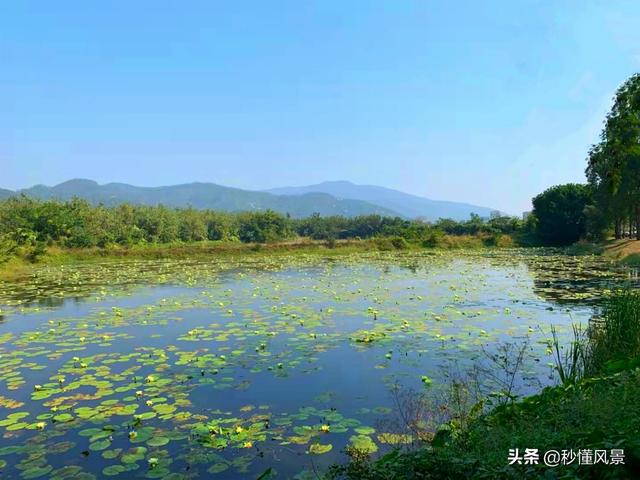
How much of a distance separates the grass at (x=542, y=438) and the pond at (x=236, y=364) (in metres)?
0.88

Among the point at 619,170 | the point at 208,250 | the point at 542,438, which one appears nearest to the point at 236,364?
the point at 542,438

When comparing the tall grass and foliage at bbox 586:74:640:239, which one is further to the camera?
foliage at bbox 586:74:640:239

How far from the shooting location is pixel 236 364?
24.4ft

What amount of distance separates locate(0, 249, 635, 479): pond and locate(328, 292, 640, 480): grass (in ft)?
2.89

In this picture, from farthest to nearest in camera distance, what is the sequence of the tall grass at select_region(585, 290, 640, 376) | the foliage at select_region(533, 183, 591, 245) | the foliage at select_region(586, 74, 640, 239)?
the foliage at select_region(533, 183, 591, 245) < the foliage at select_region(586, 74, 640, 239) < the tall grass at select_region(585, 290, 640, 376)

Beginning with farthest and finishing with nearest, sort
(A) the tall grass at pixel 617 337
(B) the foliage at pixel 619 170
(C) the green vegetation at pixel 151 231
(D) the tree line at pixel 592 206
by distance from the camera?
(C) the green vegetation at pixel 151 231, (D) the tree line at pixel 592 206, (B) the foliage at pixel 619 170, (A) the tall grass at pixel 617 337

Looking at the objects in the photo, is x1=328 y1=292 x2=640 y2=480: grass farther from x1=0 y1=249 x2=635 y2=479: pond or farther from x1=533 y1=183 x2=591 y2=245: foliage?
x1=533 y1=183 x2=591 y2=245: foliage

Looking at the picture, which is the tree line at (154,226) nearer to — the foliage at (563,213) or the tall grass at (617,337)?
the foliage at (563,213)

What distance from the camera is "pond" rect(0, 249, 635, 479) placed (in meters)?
4.62

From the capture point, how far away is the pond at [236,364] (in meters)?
4.62

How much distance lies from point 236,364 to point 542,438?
514 centimetres

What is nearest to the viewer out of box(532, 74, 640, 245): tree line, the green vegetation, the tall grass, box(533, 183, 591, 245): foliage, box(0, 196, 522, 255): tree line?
the tall grass

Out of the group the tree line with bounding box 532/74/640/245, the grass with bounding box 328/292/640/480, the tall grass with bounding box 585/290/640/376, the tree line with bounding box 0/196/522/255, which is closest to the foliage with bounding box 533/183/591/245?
the tree line with bounding box 532/74/640/245

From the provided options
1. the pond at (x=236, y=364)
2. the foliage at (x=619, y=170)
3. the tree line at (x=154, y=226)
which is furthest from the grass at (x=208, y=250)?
the pond at (x=236, y=364)
